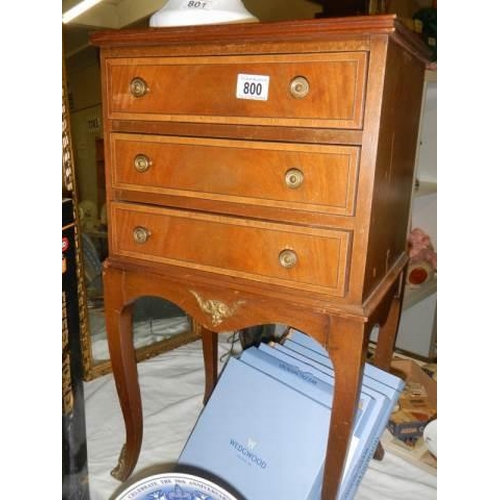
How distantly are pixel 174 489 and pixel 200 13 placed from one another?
79cm

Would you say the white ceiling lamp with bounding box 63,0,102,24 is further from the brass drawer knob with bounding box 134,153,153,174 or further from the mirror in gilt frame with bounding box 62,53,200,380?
the brass drawer knob with bounding box 134,153,153,174

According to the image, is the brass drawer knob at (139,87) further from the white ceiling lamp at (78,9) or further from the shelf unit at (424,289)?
the shelf unit at (424,289)

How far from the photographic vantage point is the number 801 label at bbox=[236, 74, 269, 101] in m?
0.73

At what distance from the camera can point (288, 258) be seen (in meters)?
0.77

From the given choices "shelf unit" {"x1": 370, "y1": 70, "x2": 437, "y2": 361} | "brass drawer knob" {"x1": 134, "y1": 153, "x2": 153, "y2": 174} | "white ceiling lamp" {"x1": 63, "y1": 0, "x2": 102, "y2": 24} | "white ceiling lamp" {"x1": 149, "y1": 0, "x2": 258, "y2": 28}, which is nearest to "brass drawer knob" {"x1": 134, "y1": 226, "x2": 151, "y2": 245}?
"brass drawer knob" {"x1": 134, "y1": 153, "x2": 153, "y2": 174}

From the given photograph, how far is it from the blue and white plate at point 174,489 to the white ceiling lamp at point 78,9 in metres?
1.05

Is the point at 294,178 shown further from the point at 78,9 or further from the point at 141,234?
the point at 78,9

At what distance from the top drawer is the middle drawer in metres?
0.04

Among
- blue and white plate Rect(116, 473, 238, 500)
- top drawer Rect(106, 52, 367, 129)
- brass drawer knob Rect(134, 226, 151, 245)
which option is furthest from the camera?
brass drawer knob Rect(134, 226, 151, 245)

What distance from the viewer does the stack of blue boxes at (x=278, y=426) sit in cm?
98

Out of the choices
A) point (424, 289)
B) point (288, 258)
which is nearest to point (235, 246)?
point (288, 258)
